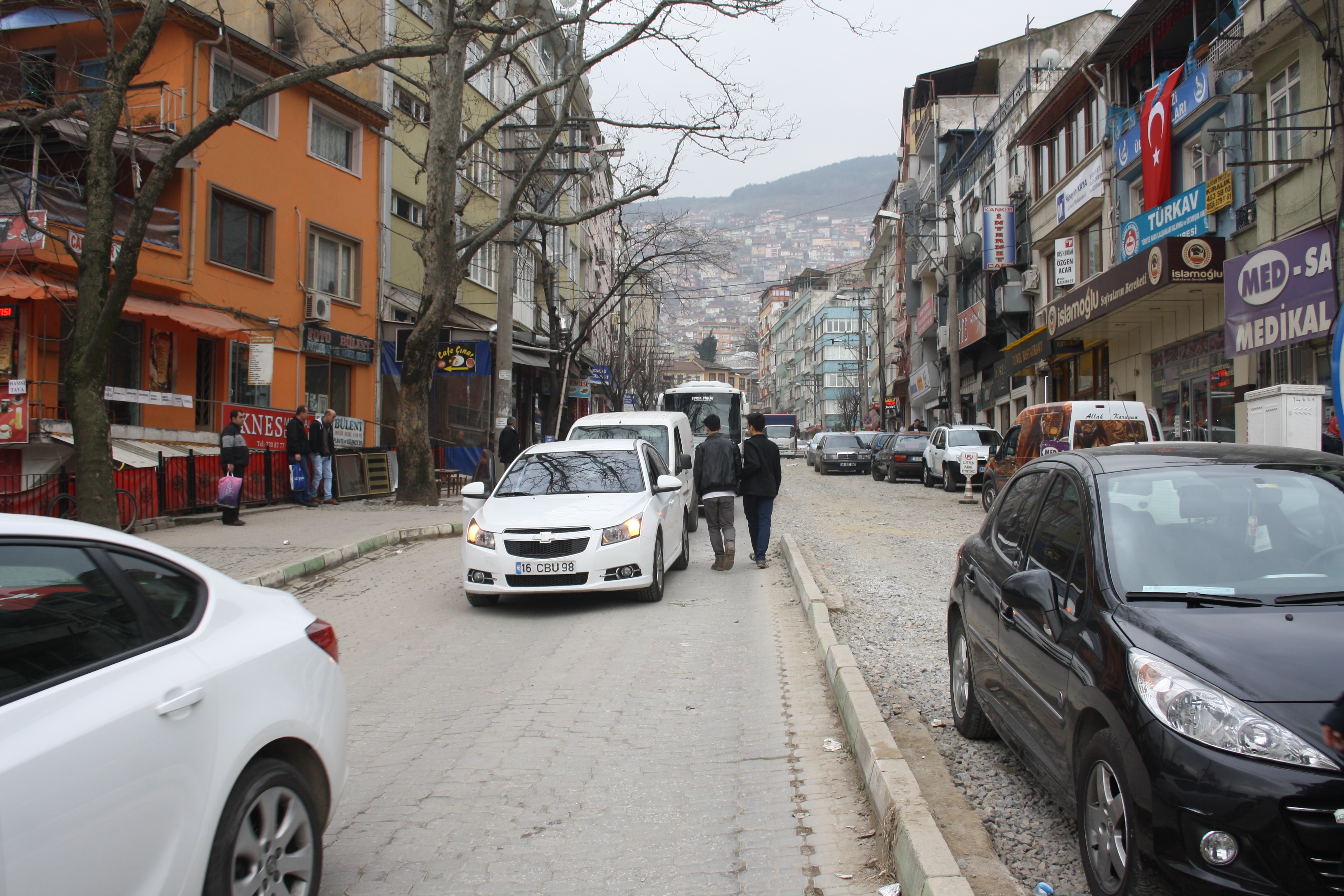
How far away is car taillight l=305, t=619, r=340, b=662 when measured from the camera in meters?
3.53

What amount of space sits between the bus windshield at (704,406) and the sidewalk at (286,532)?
838 centimetres

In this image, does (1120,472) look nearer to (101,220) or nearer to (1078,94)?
(101,220)

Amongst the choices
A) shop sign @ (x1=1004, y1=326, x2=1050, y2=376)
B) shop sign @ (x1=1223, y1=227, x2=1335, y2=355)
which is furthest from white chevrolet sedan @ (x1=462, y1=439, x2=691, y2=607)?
shop sign @ (x1=1004, y1=326, x2=1050, y2=376)

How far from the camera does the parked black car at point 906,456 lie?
3091 cm

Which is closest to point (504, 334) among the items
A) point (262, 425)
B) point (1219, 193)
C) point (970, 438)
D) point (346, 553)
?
point (262, 425)

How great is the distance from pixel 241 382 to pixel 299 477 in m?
3.11

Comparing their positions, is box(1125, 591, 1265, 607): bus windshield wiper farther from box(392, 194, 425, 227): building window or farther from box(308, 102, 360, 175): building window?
box(392, 194, 425, 227): building window

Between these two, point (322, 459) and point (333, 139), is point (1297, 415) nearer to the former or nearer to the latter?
point (322, 459)

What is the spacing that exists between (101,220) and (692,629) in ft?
27.8

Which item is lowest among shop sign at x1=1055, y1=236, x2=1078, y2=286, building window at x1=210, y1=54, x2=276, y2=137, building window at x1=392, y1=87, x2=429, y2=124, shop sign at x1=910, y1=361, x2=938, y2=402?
shop sign at x1=910, y1=361, x2=938, y2=402

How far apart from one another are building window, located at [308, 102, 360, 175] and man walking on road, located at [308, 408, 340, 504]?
7.51 meters

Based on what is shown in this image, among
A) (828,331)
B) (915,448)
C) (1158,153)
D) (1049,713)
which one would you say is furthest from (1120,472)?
(828,331)

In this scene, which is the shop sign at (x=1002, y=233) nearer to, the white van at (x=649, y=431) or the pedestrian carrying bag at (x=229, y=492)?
the white van at (x=649, y=431)

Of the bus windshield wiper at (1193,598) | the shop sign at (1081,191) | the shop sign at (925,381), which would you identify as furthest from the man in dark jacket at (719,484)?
the shop sign at (925,381)
